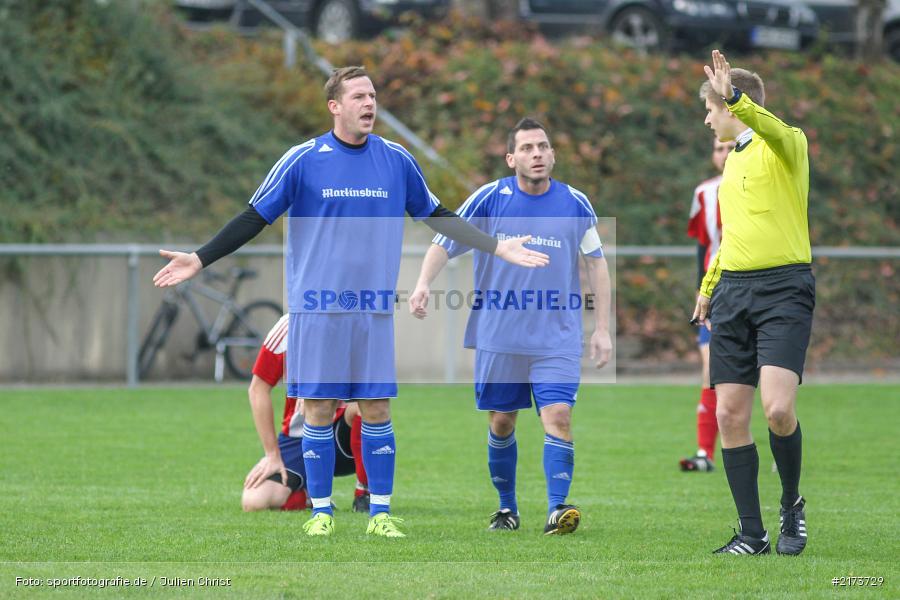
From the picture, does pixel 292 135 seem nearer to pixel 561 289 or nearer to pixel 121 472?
pixel 121 472

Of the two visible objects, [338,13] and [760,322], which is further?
[338,13]

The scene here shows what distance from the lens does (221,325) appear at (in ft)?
52.2

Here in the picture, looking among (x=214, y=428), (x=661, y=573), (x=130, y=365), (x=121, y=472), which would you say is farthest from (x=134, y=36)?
(x=661, y=573)

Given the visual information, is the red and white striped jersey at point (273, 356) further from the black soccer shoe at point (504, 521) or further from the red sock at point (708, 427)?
the red sock at point (708, 427)

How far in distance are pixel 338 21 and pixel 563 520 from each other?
55.6ft

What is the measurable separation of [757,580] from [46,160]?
13.0 m

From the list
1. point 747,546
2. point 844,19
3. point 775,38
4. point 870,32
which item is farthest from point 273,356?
point 844,19

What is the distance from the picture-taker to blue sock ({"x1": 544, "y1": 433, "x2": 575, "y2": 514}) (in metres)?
7.23

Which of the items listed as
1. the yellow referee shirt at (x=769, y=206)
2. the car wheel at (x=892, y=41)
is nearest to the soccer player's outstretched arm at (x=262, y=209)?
the yellow referee shirt at (x=769, y=206)

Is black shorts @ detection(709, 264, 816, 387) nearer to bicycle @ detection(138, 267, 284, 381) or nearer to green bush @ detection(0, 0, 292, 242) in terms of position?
bicycle @ detection(138, 267, 284, 381)

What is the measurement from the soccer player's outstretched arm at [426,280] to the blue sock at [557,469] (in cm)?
96

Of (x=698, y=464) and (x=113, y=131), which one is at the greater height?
(x=113, y=131)

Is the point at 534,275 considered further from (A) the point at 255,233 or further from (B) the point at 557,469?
(A) the point at 255,233

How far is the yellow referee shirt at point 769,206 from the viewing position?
252 inches
